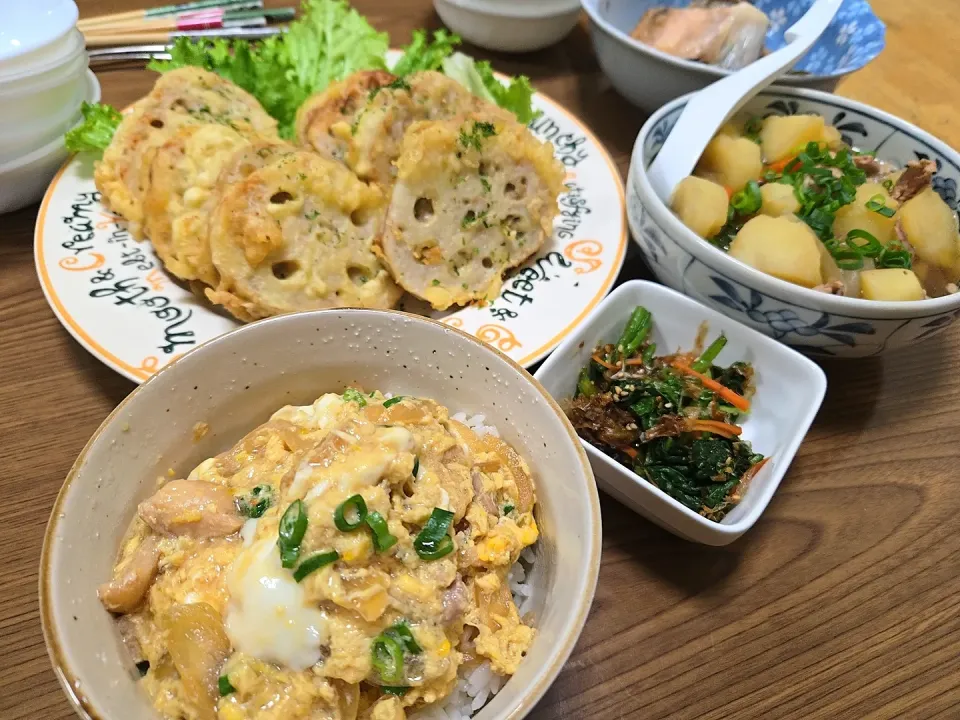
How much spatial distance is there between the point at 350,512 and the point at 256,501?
25 centimetres

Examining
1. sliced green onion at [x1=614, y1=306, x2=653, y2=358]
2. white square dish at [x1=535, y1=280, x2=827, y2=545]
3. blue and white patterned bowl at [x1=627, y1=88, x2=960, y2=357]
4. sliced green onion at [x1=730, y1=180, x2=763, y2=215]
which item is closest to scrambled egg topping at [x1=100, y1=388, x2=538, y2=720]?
white square dish at [x1=535, y1=280, x2=827, y2=545]

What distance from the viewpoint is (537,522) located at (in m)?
1.28

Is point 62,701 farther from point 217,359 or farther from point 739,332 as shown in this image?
point 739,332

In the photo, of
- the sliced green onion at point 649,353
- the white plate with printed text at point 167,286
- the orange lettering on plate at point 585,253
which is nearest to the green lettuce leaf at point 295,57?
the white plate with printed text at point 167,286

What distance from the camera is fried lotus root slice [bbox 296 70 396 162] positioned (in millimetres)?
2084

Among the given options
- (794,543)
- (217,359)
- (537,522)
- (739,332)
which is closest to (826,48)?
(739,332)

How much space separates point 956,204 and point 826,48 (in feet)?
3.50

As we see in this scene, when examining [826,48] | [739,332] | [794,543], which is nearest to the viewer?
[794,543]

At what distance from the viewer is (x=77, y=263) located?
6.14ft

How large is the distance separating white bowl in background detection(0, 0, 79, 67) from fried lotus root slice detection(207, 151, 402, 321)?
89 centimetres

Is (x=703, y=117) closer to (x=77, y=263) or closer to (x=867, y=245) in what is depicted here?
(x=867, y=245)

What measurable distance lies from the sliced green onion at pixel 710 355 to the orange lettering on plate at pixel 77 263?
1.71 metres

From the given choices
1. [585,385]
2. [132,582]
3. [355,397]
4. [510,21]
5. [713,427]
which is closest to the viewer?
[132,582]

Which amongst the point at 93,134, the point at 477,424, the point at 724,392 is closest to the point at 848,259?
the point at 724,392
